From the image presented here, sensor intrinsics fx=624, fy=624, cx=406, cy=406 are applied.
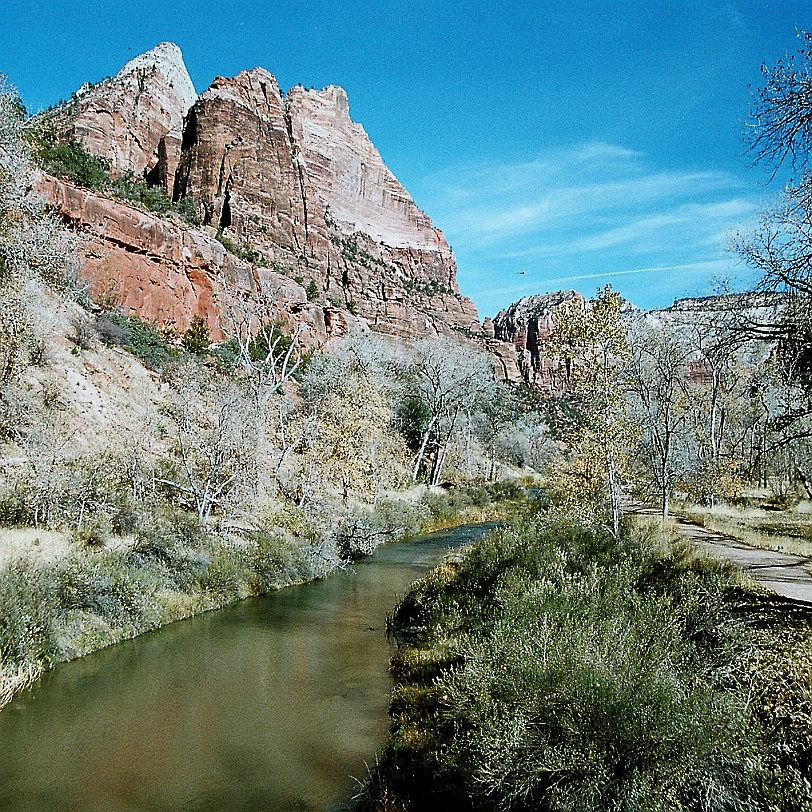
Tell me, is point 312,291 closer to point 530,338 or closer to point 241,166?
point 241,166

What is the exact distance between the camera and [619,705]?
482 cm

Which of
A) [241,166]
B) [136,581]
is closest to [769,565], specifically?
[136,581]

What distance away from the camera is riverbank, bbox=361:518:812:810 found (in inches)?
175

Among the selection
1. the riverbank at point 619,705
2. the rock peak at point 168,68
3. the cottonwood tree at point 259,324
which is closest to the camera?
the riverbank at point 619,705

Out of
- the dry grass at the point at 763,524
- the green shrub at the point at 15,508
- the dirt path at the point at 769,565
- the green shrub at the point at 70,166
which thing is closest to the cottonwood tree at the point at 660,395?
the dry grass at the point at 763,524

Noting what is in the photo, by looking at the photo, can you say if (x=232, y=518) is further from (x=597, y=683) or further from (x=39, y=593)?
(x=597, y=683)

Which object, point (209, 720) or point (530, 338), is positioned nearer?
point (209, 720)

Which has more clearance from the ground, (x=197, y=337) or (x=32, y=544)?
(x=197, y=337)

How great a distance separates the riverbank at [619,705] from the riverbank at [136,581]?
562 cm

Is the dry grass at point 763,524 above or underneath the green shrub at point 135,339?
underneath

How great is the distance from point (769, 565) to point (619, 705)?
6.05 meters

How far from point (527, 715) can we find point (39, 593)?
8.51m

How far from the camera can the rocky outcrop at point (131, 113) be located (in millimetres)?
54094

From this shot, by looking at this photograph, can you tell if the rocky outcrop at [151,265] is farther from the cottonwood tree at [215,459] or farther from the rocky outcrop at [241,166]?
the cottonwood tree at [215,459]
